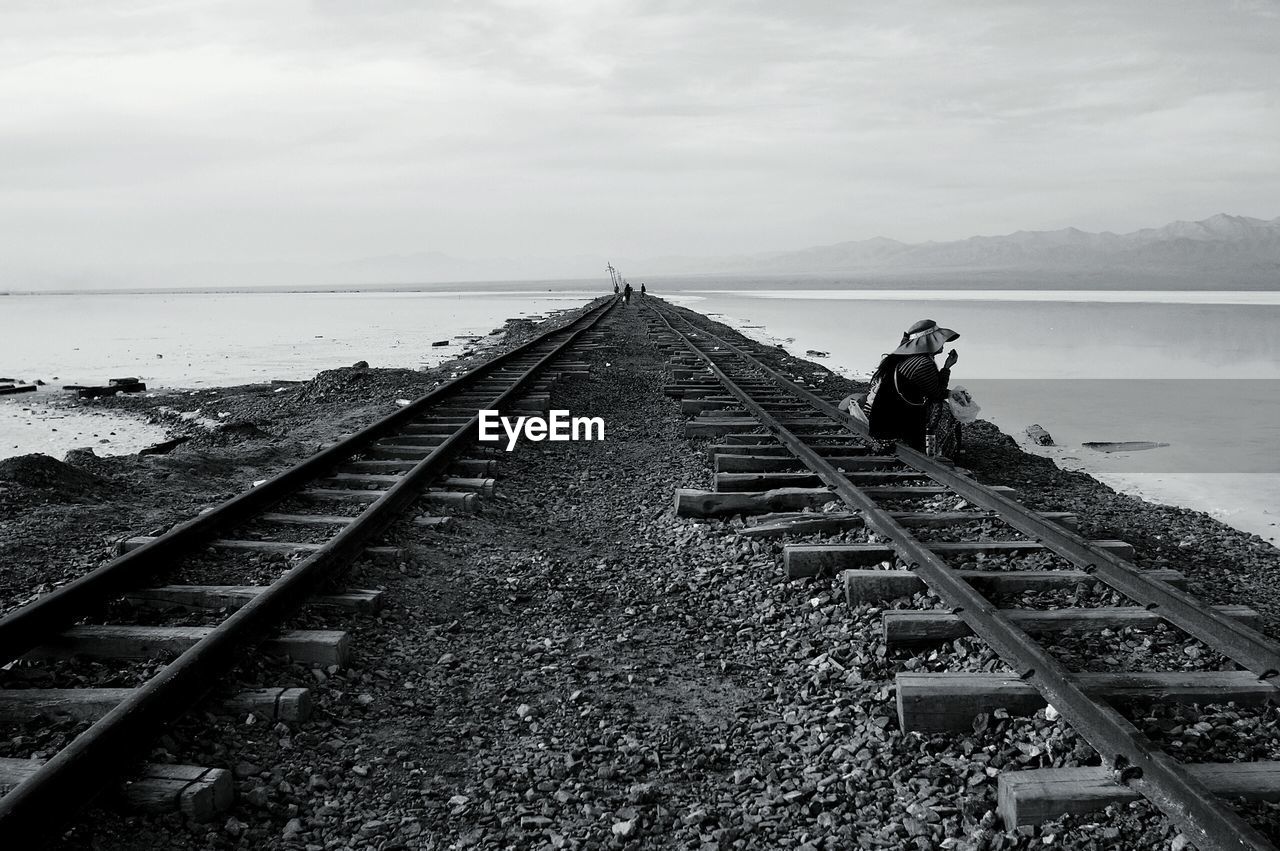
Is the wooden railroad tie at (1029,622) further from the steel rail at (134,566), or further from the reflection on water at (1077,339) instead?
the reflection on water at (1077,339)

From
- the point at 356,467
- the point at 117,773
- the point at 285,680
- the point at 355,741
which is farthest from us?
the point at 356,467

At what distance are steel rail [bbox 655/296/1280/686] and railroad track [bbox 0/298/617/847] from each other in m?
3.54

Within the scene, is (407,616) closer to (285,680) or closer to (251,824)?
(285,680)

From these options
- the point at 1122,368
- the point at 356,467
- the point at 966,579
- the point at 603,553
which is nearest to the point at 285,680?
the point at 603,553

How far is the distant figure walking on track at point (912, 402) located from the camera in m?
7.96

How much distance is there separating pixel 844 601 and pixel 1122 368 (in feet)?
59.7

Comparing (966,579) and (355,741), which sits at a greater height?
(966,579)

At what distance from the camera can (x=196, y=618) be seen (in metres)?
4.43

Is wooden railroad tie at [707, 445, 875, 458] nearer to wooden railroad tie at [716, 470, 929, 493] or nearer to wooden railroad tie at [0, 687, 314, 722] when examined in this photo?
wooden railroad tie at [716, 470, 929, 493]

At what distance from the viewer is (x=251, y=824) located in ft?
9.80

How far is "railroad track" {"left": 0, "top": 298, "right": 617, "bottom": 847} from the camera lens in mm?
2914
